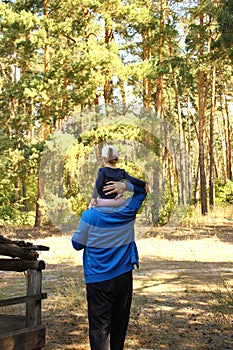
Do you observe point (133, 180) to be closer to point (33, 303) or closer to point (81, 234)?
point (81, 234)

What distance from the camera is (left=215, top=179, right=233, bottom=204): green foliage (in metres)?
42.9

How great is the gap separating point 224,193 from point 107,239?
4061 centimetres

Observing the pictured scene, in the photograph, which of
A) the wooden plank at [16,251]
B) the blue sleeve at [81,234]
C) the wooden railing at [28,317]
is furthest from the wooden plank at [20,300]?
the blue sleeve at [81,234]

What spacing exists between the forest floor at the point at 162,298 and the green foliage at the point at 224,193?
23.9 m

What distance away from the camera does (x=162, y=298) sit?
33.1ft

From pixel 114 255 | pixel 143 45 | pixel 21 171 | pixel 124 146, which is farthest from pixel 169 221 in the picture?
pixel 143 45

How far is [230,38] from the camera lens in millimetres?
20641

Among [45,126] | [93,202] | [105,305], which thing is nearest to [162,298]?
[105,305]

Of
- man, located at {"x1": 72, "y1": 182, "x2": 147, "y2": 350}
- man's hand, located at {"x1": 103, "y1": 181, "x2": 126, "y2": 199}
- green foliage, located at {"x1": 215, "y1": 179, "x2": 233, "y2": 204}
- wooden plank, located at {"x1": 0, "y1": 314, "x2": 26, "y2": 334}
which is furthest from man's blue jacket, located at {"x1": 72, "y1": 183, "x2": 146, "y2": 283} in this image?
green foliage, located at {"x1": 215, "y1": 179, "x2": 233, "y2": 204}

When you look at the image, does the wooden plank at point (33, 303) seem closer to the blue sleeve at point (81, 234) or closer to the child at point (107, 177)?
the blue sleeve at point (81, 234)

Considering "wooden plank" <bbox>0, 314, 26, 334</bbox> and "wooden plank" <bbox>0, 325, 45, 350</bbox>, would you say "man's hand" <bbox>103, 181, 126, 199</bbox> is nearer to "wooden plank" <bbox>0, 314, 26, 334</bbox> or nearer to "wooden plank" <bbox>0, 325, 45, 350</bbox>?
"wooden plank" <bbox>0, 325, 45, 350</bbox>

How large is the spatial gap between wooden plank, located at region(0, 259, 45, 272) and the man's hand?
127 cm

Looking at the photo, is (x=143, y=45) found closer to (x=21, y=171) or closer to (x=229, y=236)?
(x=21, y=171)

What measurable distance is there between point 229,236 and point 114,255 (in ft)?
60.5
